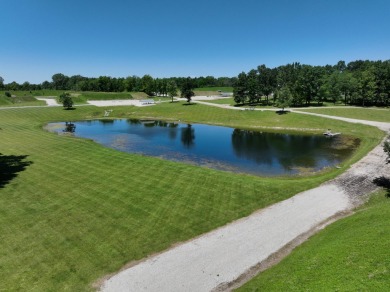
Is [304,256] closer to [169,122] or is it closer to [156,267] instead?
[156,267]

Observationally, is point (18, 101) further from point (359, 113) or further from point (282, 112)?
point (359, 113)

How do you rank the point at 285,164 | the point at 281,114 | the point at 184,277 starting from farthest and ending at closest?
the point at 281,114 → the point at 285,164 → the point at 184,277

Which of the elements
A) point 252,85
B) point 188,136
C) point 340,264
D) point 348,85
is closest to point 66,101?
point 188,136

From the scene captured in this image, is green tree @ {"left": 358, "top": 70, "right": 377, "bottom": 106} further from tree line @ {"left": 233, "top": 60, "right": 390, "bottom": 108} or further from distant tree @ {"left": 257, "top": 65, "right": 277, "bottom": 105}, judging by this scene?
distant tree @ {"left": 257, "top": 65, "right": 277, "bottom": 105}

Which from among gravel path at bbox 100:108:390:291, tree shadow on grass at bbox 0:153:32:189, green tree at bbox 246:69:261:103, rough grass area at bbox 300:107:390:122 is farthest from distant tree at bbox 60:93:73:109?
gravel path at bbox 100:108:390:291

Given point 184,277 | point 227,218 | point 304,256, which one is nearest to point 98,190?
point 227,218

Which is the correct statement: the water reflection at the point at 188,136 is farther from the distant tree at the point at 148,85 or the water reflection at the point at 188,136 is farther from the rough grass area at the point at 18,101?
the distant tree at the point at 148,85
